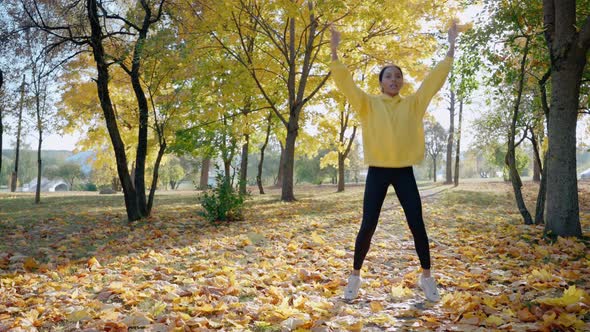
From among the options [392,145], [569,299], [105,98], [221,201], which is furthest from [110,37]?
[569,299]

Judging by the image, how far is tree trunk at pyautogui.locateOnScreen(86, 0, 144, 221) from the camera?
9289 millimetres

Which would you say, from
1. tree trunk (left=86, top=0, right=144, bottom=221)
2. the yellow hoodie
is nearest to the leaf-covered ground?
the yellow hoodie

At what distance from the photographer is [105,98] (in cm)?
952

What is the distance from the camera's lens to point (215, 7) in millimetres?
12305

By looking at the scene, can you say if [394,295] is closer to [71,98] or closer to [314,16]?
[314,16]

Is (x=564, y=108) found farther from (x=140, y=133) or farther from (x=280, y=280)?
(x=140, y=133)

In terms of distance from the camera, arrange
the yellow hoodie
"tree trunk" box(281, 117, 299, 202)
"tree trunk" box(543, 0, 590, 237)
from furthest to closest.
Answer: "tree trunk" box(281, 117, 299, 202), "tree trunk" box(543, 0, 590, 237), the yellow hoodie

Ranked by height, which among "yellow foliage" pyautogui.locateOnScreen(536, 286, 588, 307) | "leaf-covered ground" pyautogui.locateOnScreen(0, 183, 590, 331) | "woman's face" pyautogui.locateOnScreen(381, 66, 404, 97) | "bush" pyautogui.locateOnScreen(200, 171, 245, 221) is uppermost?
"woman's face" pyautogui.locateOnScreen(381, 66, 404, 97)

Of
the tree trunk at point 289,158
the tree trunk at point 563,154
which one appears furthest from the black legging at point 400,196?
the tree trunk at point 289,158

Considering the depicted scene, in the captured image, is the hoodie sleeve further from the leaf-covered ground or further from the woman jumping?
the leaf-covered ground

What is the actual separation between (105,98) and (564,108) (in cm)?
910

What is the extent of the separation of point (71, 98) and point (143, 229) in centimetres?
1205

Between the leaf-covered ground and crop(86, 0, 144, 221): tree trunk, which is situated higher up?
crop(86, 0, 144, 221): tree trunk

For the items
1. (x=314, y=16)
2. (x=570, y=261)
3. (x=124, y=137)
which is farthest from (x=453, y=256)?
(x=124, y=137)
